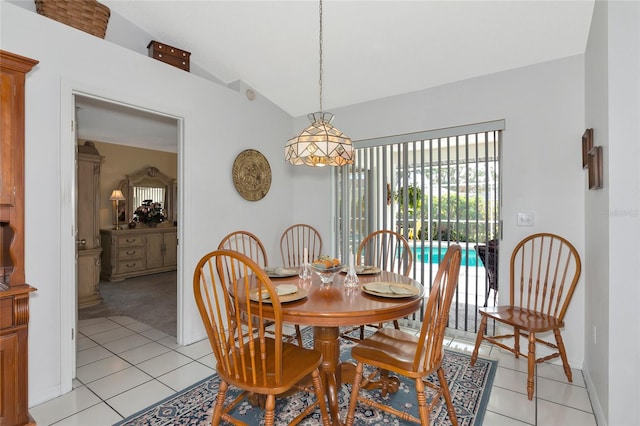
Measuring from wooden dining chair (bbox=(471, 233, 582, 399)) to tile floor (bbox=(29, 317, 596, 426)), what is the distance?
18cm

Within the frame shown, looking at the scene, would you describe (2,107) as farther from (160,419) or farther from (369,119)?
(369,119)

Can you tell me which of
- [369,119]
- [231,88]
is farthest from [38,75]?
[369,119]

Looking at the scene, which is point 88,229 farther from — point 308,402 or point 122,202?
point 308,402

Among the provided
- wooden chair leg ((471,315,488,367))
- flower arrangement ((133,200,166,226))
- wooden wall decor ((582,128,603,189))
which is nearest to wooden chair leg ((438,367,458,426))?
wooden chair leg ((471,315,488,367))

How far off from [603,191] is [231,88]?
10.6 ft

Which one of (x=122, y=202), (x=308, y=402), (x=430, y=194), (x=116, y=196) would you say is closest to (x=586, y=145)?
(x=430, y=194)

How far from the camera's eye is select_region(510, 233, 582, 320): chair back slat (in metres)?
2.51

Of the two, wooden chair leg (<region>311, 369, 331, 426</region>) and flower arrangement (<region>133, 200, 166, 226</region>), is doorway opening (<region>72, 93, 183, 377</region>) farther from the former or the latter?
wooden chair leg (<region>311, 369, 331, 426</region>)

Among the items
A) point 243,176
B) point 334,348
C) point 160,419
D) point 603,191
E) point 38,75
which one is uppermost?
point 38,75

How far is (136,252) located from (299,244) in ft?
11.4

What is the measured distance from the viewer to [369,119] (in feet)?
11.8

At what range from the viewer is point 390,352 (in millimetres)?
1734

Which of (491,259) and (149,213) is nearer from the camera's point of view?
(491,259)

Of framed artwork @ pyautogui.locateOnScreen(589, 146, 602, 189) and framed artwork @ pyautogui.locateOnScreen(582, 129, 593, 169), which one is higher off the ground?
A: framed artwork @ pyautogui.locateOnScreen(582, 129, 593, 169)
